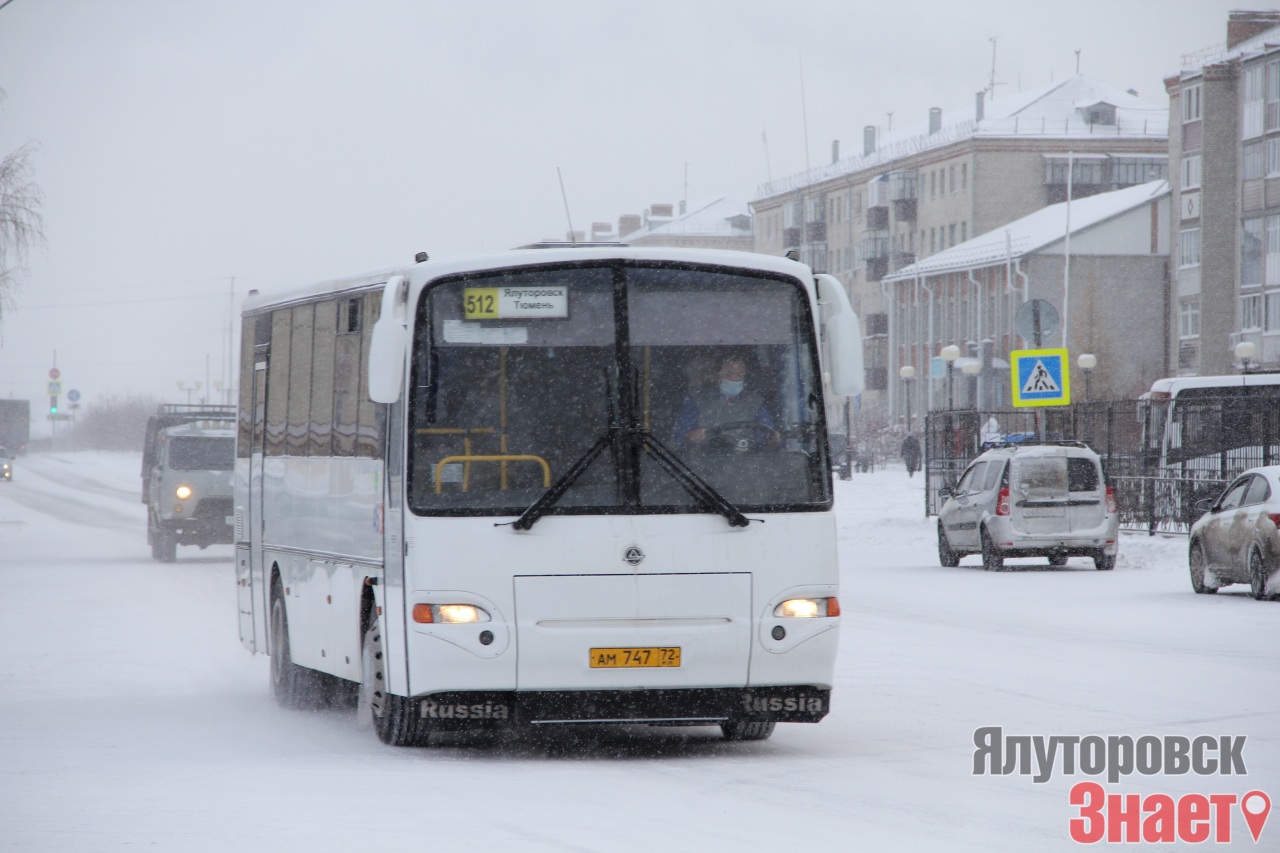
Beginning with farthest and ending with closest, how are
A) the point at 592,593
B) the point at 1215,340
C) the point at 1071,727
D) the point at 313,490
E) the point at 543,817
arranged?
the point at 1215,340 < the point at 313,490 < the point at 1071,727 < the point at 592,593 < the point at 543,817

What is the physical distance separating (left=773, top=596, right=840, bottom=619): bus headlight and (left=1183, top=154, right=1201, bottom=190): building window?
75393 mm

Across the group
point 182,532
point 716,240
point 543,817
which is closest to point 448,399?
point 543,817

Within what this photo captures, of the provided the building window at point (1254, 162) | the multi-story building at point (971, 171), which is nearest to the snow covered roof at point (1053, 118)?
the multi-story building at point (971, 171)

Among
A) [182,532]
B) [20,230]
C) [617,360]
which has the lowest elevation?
[182,532]

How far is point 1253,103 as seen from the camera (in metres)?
77.3

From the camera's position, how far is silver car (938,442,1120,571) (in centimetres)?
2969

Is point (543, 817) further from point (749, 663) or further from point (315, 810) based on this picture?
point (749, 663)

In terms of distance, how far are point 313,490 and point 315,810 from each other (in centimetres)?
410

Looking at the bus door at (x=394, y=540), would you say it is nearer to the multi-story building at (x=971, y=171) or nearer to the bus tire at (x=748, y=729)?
the bus tire at (x=748, y=729)

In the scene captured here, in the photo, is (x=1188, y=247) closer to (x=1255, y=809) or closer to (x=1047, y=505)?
(x=1047, y=505)

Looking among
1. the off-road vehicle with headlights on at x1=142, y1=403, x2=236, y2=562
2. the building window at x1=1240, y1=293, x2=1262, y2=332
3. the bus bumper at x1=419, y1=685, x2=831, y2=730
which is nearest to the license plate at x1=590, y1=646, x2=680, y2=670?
the bus bumper at x1=419, y1=685, x2=831, y2=730

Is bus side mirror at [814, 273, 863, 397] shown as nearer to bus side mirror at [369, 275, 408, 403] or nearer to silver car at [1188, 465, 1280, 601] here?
bus side mirror at [369, 275, 408, 403]

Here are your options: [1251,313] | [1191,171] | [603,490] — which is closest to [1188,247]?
[1191,171]

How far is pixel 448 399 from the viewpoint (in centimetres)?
1086
